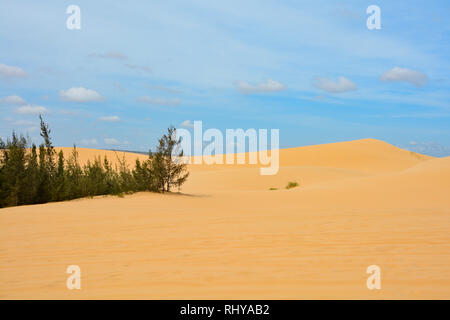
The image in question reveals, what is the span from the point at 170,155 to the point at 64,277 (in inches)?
399

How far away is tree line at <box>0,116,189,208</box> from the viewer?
34.0 feet

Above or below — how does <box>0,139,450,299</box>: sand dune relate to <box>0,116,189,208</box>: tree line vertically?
below

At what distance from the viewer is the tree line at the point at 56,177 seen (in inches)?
408

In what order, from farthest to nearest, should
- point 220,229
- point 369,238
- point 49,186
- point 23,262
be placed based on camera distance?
point 49,186 → point 220,229 → point 369,238 → point 23,262

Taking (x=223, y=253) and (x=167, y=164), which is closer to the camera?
(x=223, y=253)

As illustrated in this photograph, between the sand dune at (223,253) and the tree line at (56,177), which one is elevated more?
the tree line at (56,177)

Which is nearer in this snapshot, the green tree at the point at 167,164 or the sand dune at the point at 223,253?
the sand dune at the point at 223,253

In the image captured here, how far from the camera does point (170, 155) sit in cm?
1407

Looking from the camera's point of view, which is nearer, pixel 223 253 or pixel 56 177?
pixel 223 253

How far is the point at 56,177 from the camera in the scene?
38.8 ft

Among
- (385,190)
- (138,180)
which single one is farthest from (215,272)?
(385,190)

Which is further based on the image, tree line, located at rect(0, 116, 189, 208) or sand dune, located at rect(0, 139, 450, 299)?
tree line, located at rect(0, 116, 189, 208)
